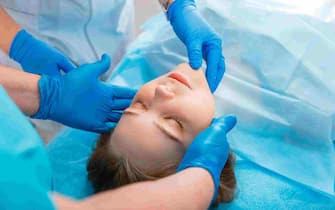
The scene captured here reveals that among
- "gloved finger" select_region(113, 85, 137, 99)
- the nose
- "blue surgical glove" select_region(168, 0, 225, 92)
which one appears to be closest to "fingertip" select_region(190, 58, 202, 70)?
"blue surgical glove" select_region(168, 0, 225, 92)

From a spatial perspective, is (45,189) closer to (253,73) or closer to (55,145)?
(55,145)

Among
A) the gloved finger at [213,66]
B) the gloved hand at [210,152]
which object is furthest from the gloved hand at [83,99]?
the gloved hand at [210,152]

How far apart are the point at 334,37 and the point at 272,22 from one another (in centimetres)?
19

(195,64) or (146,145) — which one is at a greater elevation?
(195,64)

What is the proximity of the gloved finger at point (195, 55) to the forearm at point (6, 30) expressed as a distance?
0.49 meters

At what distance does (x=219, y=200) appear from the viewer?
1.13 metres

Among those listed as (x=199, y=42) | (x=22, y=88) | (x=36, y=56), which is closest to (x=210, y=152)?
(x=199, y=42)

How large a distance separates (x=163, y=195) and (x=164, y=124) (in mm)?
304

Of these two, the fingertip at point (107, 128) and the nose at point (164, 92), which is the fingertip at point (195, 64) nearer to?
the nose at point (164, 92)

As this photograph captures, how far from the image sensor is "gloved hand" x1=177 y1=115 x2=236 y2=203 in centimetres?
94

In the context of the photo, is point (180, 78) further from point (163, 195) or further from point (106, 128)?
point (163, 195)

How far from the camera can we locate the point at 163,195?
0.80 meters

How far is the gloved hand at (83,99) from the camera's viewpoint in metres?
1.15

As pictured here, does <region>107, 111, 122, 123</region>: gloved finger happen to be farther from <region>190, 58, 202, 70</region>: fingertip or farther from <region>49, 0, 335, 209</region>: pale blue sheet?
<region>190, 58, 202, 70</region>: fingertip
